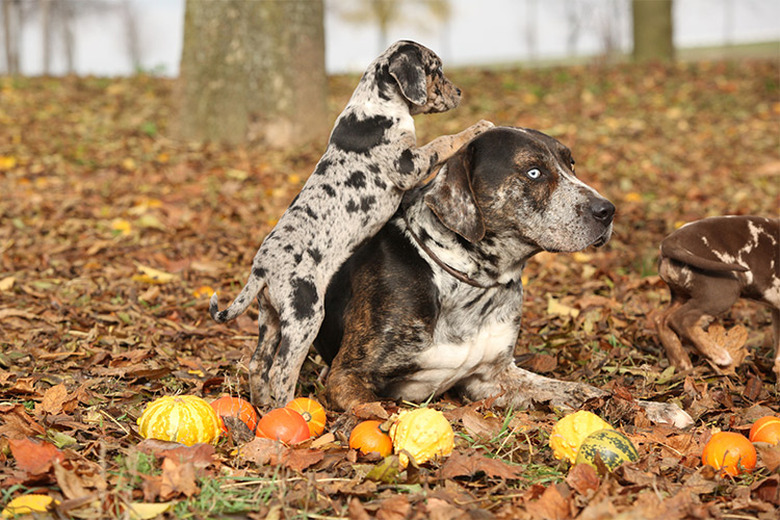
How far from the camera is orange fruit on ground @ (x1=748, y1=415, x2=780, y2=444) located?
12.0 ft

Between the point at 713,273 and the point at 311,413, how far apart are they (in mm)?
2555

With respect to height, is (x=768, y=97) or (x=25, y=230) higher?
(x=768, y=97)

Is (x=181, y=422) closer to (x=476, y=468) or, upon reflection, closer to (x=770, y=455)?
(x=476, y=468)

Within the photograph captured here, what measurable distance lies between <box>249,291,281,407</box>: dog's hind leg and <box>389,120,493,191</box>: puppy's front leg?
3.23 ft

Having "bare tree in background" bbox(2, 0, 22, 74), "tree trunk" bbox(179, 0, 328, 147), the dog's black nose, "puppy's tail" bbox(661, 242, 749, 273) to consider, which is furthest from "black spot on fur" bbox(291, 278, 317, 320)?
"bare tree in background" bbox(2, 0, 22, 74)

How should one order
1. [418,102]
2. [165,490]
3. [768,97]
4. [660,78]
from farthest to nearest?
[660,78]
[768,97]
[418,102]
[165,490]

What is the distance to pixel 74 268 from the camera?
274 inches

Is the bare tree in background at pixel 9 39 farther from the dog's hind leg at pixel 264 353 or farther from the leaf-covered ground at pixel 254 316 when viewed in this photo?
the dog's hind leg at pixel 264 353

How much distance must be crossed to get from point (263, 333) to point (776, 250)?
3.13 meters

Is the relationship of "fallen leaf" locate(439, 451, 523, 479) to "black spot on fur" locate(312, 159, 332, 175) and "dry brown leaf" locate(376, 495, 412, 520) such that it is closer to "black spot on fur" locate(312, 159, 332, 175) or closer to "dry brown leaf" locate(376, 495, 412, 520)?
"dry brown leaf" locate(376, 495, 412, 520)

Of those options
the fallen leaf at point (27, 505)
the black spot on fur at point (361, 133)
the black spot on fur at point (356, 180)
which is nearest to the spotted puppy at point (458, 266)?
the black spot on fur at point (356, 180)

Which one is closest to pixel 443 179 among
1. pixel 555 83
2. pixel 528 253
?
pixel 528 253

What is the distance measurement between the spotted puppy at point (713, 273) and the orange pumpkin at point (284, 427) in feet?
8.19

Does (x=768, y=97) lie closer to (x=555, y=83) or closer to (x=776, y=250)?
(x=555, y=83)
